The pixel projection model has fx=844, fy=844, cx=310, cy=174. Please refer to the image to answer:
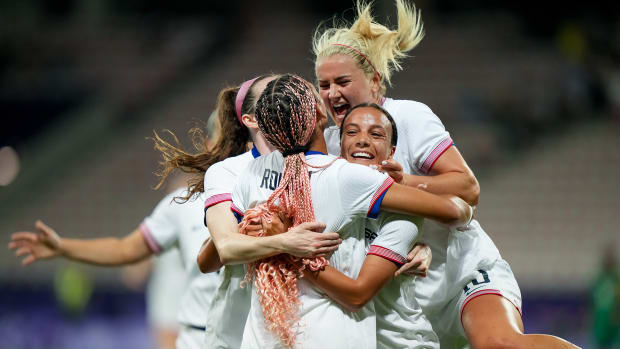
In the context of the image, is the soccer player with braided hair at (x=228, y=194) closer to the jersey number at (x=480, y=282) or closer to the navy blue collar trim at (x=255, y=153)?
the navy blue collar trim at (x=255, y=153)

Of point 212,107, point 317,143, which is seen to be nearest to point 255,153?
point 317,143

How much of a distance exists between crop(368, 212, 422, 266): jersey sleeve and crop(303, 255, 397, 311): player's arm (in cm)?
3

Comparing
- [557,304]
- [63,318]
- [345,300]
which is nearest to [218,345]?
[345,300]

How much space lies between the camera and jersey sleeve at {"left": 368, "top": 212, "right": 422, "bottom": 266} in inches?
116

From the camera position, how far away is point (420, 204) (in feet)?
9.59

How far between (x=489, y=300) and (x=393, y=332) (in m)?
0.50

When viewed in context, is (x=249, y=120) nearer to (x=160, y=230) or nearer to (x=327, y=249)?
(x=327, y=249)

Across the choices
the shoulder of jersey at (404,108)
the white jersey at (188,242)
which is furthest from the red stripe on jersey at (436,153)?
the white jersey at (188,242)

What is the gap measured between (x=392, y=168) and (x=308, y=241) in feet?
1.41

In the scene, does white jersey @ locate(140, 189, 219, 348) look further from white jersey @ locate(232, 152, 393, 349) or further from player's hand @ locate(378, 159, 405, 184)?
player's hand @ locate(378, 159, 405, 184)

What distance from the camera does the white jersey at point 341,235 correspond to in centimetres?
287

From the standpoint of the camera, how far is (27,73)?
1516cm

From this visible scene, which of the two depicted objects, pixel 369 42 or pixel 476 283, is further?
pixel 369 42

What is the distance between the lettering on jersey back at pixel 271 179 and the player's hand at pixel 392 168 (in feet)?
1.21
